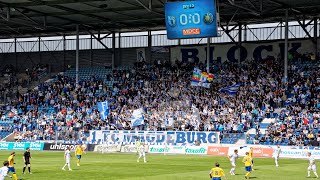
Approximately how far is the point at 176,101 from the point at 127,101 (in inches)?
258

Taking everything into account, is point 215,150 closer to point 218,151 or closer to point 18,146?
point 218,151

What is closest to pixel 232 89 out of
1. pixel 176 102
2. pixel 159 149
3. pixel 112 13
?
pixel 176 102

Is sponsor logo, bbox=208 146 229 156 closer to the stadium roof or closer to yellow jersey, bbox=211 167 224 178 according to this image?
the stadium roof

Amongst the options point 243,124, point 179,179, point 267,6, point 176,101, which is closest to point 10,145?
point 176,101

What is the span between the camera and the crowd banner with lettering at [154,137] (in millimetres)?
60531

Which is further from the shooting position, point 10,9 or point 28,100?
point 28,100

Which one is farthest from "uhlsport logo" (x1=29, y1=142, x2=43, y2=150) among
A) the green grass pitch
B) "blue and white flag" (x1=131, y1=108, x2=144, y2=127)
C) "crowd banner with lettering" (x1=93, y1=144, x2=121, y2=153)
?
the green grass pitch

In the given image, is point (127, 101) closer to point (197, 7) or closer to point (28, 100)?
point (28, 100)

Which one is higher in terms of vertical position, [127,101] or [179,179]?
[127,101]

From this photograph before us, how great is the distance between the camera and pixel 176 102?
6962 centimetres

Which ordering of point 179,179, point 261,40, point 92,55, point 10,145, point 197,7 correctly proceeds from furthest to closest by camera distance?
point 92,55 < point 261,40 < point 10,145 < point 197,7 < point 179,179

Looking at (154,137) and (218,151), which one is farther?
(154,137)

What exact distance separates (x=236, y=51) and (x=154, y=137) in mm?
20508

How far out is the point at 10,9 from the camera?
218ft
